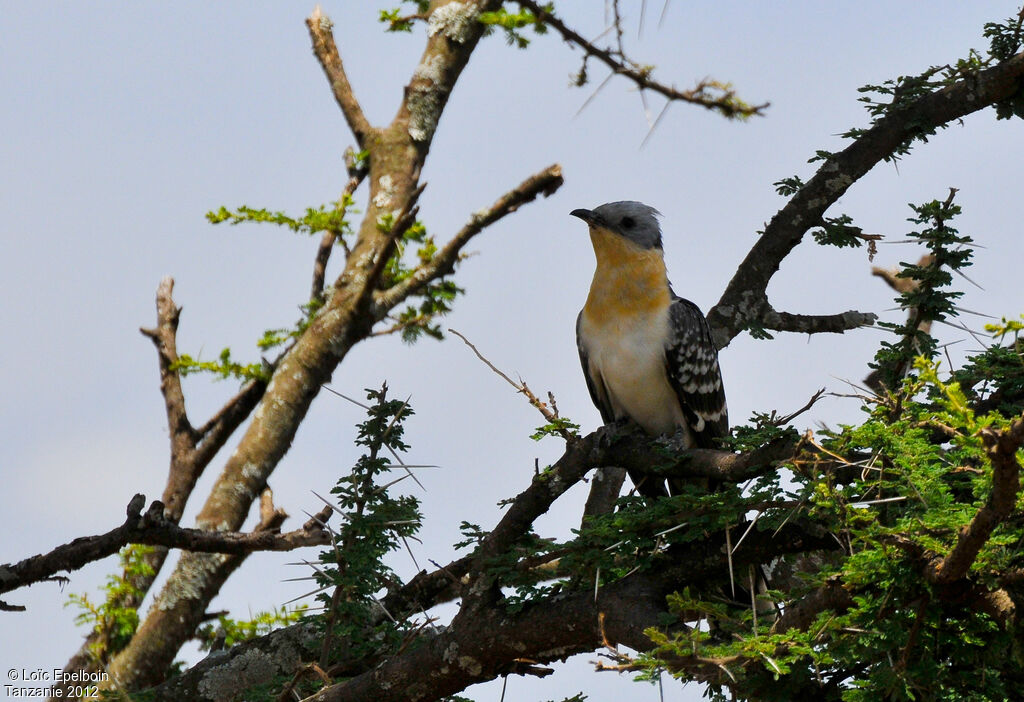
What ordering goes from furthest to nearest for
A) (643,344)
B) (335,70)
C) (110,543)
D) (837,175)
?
(335,70) < (837,175) < (643,344) < (110,543)

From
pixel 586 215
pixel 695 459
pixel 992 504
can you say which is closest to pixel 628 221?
pixel 586 215

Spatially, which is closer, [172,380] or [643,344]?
[643,344]

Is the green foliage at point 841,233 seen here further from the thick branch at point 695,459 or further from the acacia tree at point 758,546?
the thick branch at point 695,459

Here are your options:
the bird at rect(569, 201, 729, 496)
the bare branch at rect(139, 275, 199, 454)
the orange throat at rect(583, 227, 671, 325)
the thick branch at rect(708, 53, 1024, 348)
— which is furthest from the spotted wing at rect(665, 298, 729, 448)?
A: the bare branch at rect(139, 275, 199, 454)

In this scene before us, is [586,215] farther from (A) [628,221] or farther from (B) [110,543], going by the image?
(B) [110,543]

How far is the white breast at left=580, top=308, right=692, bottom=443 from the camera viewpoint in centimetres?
694

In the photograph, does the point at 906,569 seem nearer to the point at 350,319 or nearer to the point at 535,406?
the point at 535,406

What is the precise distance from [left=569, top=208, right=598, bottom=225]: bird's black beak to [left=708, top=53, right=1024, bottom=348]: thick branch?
3.29 ft

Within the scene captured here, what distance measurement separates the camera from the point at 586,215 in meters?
7.41

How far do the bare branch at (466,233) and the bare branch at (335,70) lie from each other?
2250 millimetres

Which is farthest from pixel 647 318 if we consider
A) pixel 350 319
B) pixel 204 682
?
pixel 350 319

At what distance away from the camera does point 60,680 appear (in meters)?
7.97

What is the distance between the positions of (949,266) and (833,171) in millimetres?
2054

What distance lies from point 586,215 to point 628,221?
1.00 ft
